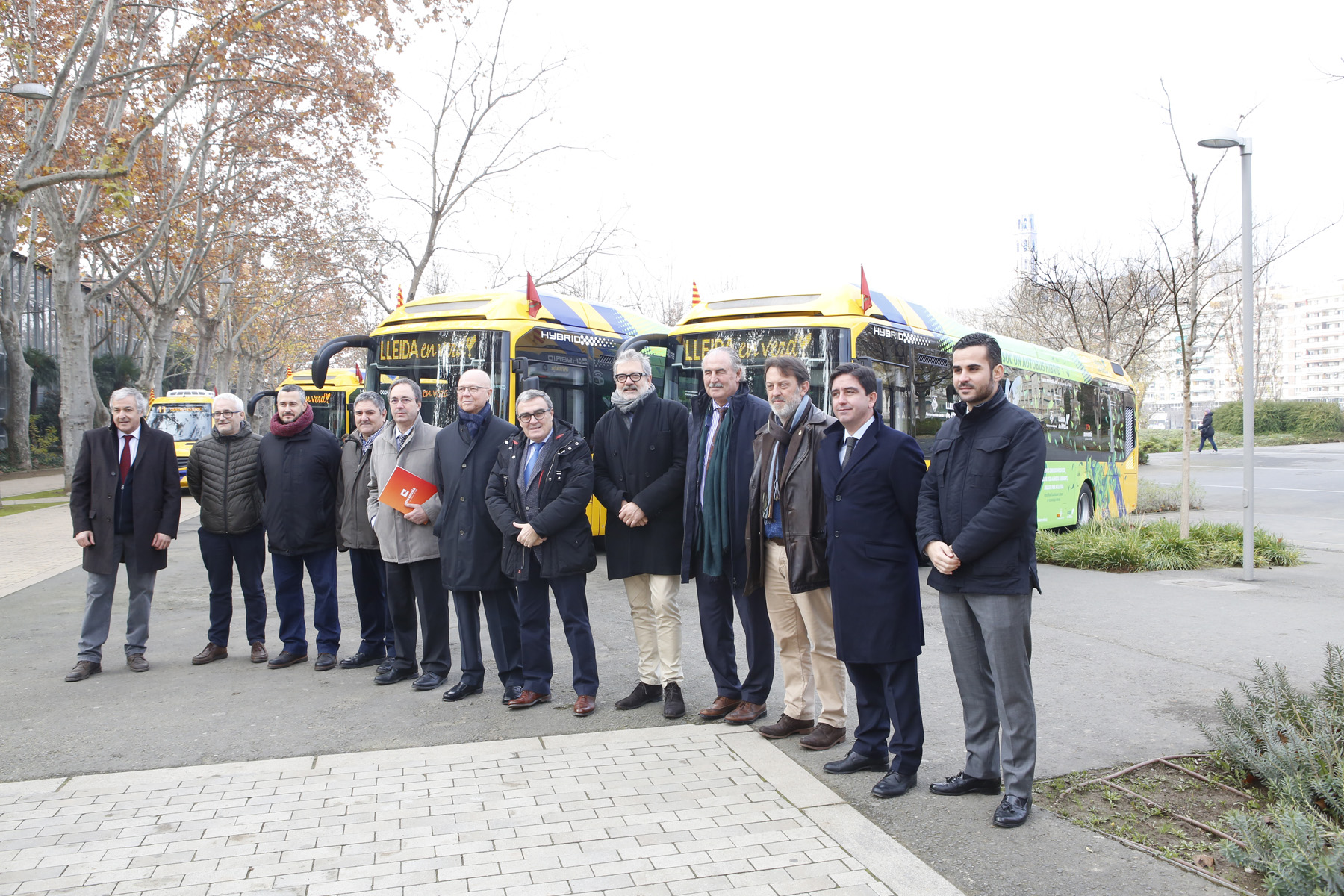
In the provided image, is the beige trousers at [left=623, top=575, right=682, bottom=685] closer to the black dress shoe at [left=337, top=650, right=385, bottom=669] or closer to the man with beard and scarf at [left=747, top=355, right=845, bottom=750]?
the man with beard and scarf at [left=747, top=355, right=845, bottom=750]

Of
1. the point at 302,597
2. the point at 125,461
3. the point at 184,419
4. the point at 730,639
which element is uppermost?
the point at 184,419

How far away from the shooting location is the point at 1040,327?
Result: 23984 millimetres

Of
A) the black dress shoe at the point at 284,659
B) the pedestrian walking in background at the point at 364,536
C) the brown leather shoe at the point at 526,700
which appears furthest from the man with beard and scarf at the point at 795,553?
the black dress shoe at the point at 284,659

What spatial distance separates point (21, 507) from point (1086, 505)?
20698 mm

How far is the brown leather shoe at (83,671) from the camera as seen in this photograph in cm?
666

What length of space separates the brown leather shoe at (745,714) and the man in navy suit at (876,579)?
84cm

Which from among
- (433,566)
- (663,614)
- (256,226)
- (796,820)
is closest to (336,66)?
(256,226)

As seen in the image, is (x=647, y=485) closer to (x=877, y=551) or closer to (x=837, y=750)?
(x=877, y=551)

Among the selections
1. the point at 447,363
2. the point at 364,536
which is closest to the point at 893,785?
the point at 364,536

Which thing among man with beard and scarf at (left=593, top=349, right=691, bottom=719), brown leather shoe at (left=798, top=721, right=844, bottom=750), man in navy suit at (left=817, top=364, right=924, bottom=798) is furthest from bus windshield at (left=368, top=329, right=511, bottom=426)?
man in navy suit at (left=817, top=364, right=924, bottom=798)

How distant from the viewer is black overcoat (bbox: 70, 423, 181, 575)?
22.4 feet

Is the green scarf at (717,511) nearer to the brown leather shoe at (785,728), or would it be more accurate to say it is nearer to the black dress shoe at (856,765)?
the brown leather shoe at (785,728)

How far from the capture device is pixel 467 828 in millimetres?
4020

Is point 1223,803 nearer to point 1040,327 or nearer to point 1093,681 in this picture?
point 1093,681
